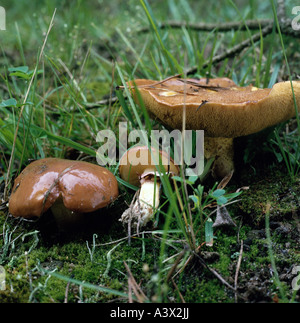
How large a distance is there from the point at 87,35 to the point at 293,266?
4.62m

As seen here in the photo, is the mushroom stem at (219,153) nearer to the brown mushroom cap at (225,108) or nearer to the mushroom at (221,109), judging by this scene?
the mushroom at (221,109)

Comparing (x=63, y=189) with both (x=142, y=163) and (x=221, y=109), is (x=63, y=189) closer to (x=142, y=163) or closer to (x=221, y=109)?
(x=142, y=163)

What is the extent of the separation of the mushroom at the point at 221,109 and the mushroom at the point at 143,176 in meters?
0.28

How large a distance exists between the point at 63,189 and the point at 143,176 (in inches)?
21.8

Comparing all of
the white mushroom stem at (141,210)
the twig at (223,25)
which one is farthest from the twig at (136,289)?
the twig at (223,25)

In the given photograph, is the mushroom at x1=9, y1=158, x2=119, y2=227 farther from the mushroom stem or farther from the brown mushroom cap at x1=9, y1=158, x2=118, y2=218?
the mushroom stem

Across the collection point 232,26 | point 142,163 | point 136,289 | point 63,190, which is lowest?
point 136,289

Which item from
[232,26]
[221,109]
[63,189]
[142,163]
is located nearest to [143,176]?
[142,163]

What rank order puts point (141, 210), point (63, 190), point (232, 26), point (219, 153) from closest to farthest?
point (63, 190) → point (141, 210) → point (219, 153) → point (232, 26)

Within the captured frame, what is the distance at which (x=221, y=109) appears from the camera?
1.79 m

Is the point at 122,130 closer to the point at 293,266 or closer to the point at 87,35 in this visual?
the point at 293,266

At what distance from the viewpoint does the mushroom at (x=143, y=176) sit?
6.19 feet

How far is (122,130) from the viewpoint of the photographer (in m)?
2.62
